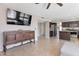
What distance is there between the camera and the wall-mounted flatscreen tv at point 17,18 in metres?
4.76

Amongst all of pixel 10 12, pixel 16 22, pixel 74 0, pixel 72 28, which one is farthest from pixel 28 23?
pixel 74 0

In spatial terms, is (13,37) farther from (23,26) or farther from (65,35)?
(65,35)

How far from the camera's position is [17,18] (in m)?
5.28

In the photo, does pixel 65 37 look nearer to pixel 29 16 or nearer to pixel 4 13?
pixel 29 16

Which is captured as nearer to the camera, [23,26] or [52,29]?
[23,26]

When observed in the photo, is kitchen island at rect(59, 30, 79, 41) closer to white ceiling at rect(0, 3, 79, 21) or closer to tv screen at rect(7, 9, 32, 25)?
white ceiling at rect(0, 3, 79, 21)

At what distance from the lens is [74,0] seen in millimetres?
810

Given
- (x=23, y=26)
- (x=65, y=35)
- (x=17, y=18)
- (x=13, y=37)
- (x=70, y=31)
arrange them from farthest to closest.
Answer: (x=65, y=35) → (x=70, y=31) → (x=23, y=26) → (x=17, y=18) → (x=13, y=37)

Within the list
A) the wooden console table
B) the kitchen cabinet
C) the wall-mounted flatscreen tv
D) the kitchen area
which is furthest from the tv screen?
the kitchen cabinet

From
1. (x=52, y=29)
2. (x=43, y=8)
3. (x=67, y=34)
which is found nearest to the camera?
(x=43, y=8)

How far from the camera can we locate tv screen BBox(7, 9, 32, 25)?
4758 millimetres

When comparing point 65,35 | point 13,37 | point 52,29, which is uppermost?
point 52,29

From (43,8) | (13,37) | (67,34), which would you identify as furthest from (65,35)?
(13,37)

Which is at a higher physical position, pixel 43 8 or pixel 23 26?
pixel 43 8
